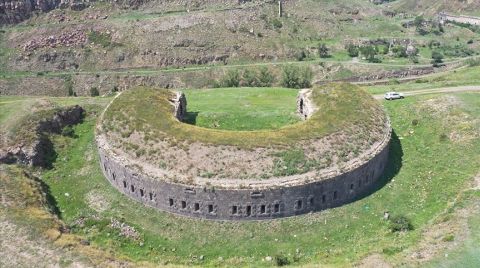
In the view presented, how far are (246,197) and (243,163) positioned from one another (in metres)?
3.64

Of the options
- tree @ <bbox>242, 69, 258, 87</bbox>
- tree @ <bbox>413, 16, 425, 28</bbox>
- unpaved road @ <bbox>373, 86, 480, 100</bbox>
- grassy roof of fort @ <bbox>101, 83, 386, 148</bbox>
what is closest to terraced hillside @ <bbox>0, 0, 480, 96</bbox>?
tree @ <bbox>242, 69, 258, 87</bbox>

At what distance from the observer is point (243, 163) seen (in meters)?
46.3

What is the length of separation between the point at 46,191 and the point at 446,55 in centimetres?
12677

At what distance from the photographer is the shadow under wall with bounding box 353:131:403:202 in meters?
51.2

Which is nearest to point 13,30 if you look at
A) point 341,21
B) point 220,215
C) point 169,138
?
point 341,21

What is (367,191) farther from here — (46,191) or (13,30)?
(13,30)

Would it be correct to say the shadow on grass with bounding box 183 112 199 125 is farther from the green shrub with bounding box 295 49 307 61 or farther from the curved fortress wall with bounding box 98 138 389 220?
the green shrub with bounding box 295 49 307 61

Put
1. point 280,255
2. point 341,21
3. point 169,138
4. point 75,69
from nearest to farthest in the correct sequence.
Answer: point 280,255 < point 169,138 < point 75,69 < point 341,21

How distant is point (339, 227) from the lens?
45.1 metres

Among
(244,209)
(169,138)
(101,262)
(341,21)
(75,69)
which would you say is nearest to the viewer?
(101,262)

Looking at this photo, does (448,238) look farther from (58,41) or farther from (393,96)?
(58,41)

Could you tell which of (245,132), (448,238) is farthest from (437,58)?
(448,238)

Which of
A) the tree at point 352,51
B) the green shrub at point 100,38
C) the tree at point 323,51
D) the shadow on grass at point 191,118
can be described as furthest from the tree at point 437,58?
the green shrub at point 100,38

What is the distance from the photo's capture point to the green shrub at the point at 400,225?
43.7 metres
